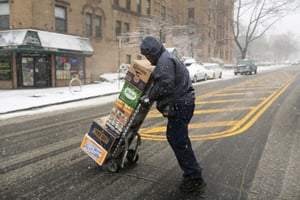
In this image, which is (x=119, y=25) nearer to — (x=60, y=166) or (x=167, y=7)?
(x=167, y=7)

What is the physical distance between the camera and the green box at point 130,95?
13.6ft

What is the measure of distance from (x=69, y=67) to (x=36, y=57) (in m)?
2.57

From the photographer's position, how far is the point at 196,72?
24.2m

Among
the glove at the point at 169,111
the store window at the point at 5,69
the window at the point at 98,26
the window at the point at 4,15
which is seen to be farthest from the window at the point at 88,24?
the glove at the point at 169,111

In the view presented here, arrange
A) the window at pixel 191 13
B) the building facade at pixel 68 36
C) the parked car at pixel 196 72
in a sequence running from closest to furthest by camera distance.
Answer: the building facade at pixel 68 36 → the parked car at pixel 196 72 → the window at pixel 191 13

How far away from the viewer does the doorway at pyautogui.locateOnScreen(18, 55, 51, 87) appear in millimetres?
18906

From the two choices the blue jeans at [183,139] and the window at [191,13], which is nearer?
the blue jeans at [183,139]

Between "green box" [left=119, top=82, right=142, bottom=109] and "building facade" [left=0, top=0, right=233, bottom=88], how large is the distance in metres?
15.0

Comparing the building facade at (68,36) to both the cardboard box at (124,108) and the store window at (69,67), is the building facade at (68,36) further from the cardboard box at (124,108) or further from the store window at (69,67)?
the cardboard box at (124,108)

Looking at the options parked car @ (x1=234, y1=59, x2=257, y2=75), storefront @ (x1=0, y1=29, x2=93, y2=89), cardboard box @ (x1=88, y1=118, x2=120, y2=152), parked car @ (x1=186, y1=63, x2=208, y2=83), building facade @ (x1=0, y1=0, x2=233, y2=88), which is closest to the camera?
cardboard box @ (x1=88, y1=118, x2=120, y2=152)

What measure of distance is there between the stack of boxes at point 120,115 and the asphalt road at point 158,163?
36 centimetres

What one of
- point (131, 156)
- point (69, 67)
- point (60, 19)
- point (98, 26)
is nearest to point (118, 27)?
point (98, 26)

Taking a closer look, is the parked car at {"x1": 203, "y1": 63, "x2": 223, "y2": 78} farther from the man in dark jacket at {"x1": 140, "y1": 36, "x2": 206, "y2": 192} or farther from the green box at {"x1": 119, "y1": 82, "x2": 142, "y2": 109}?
the man in dark jacket at {"x1": 140, "y1": 36, "x2": 206, "y2": 192}

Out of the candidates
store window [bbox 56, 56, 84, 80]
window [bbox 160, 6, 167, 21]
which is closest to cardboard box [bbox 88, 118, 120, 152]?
store window [bbox 56, 56, 84, 80]
